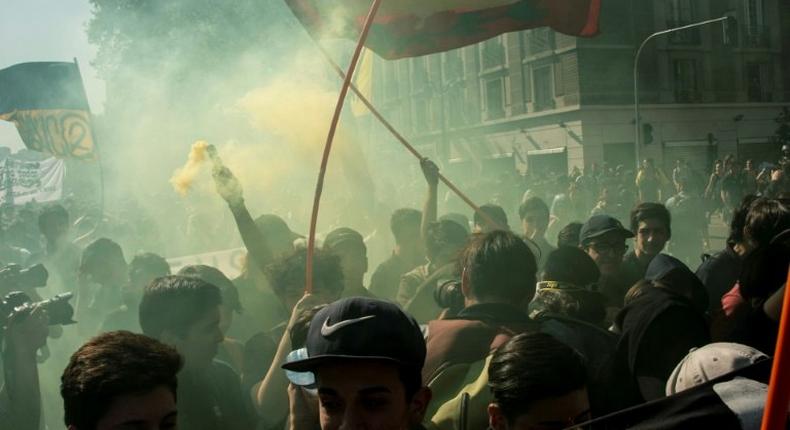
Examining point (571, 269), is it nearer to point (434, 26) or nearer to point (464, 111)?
point (434, 26)

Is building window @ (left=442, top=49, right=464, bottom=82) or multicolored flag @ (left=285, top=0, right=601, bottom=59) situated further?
building window @ (left=442, top=49, right=464, bottom=82)

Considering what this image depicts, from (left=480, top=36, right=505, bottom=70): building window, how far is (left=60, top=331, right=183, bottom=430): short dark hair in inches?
638

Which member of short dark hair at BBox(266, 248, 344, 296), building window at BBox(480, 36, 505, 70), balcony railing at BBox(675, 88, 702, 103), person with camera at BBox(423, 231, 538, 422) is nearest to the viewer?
person with camera at BBox(423, 231, 538, 422)

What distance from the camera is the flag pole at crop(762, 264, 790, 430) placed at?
3.62ft

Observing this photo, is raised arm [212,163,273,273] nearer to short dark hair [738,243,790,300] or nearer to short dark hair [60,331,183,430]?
short dark hair [60,331,183,430]

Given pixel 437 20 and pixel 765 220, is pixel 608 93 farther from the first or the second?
pixel 765 220

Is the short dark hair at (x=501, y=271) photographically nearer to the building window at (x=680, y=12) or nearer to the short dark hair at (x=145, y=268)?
the short dark hair at (x=145, y=268)

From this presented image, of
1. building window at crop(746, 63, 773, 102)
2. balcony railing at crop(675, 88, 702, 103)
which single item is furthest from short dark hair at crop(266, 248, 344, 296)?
balcony railing at crop(675, 88, 702, 103)

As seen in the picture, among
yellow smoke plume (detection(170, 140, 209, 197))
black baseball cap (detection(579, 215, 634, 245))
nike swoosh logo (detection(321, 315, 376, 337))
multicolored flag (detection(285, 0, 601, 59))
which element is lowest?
black baseball cap (detection(579, 215, 634, 245))

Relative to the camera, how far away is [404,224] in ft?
18.2

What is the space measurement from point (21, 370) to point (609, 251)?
113 inches

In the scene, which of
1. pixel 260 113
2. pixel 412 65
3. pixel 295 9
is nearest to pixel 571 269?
pixel 295 9

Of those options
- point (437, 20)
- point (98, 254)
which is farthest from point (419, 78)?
point (98, 254)

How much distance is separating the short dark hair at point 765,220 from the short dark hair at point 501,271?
1.16 metres
